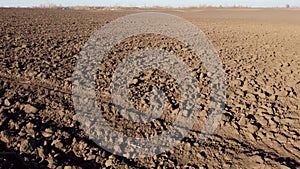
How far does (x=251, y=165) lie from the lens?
106 inches

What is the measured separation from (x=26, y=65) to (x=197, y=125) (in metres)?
2.97

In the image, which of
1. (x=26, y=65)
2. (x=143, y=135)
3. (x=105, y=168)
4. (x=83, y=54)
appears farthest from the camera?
(x=83, y=54)

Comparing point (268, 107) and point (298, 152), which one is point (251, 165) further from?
point (268, 107)

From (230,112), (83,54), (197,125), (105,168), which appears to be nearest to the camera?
(105,168)

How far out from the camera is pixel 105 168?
2.58 m

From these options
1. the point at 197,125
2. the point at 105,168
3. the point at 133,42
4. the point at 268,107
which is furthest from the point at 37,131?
the point at 133,42

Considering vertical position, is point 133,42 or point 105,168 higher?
point 133,42

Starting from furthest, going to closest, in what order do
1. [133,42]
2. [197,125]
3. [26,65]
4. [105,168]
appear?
[133,42] → [26,65] → [197,125] → [105,168]

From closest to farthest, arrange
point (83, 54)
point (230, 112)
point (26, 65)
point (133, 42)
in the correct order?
point (230, 112)
point (26, 65)
point (83, 54)
point (133, 42)

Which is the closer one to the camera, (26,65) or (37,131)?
(37,131)

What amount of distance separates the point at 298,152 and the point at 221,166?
0.83 meters

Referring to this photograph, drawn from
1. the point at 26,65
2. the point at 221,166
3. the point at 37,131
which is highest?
the point at 26,65

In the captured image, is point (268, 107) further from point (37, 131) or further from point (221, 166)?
point (37, 131)

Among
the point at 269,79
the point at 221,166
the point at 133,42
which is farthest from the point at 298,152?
the point at 133,42
